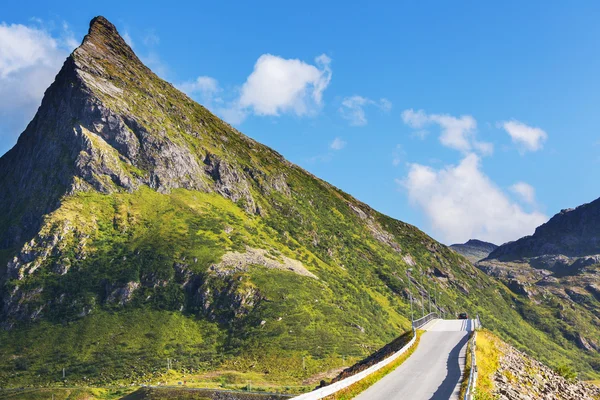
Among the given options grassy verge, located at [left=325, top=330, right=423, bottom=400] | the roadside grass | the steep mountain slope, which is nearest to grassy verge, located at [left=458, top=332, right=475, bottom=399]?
grassy verge, located at [left=325, top=330, right=423, bottom=400]

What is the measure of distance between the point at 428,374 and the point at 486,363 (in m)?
10.4

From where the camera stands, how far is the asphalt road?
3848cm

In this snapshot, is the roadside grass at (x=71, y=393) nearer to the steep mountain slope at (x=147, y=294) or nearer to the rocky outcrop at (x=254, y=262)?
the steep mountain slope at (x=147, y=294)

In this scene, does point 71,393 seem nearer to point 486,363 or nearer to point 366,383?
point 366,383

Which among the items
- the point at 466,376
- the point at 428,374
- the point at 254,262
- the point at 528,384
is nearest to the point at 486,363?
the point at 528,384

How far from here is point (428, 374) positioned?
46.5m

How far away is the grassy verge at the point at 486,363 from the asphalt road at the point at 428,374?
1608mm

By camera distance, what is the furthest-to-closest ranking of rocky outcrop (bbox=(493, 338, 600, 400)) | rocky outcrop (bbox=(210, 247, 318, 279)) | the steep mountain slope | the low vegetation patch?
rocky outcrop (bbox=(210, 247, 318, 279)) → the steep mountain slope → rocky outcrop (bbox=(493, 338, 600, 400)) → the low vegetation patch

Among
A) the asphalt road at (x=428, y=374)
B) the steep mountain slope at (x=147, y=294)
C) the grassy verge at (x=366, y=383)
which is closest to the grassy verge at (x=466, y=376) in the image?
the asphalt road at (x=428, y=374)

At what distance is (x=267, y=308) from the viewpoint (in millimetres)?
149625

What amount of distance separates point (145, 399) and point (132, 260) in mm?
73319

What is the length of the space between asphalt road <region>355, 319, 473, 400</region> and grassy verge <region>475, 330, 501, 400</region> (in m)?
1.61

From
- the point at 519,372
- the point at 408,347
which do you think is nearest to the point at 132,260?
the point at 408,347

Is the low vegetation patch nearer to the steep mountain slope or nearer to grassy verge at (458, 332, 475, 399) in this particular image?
grassy verge at (458, 332, 475, 399)
